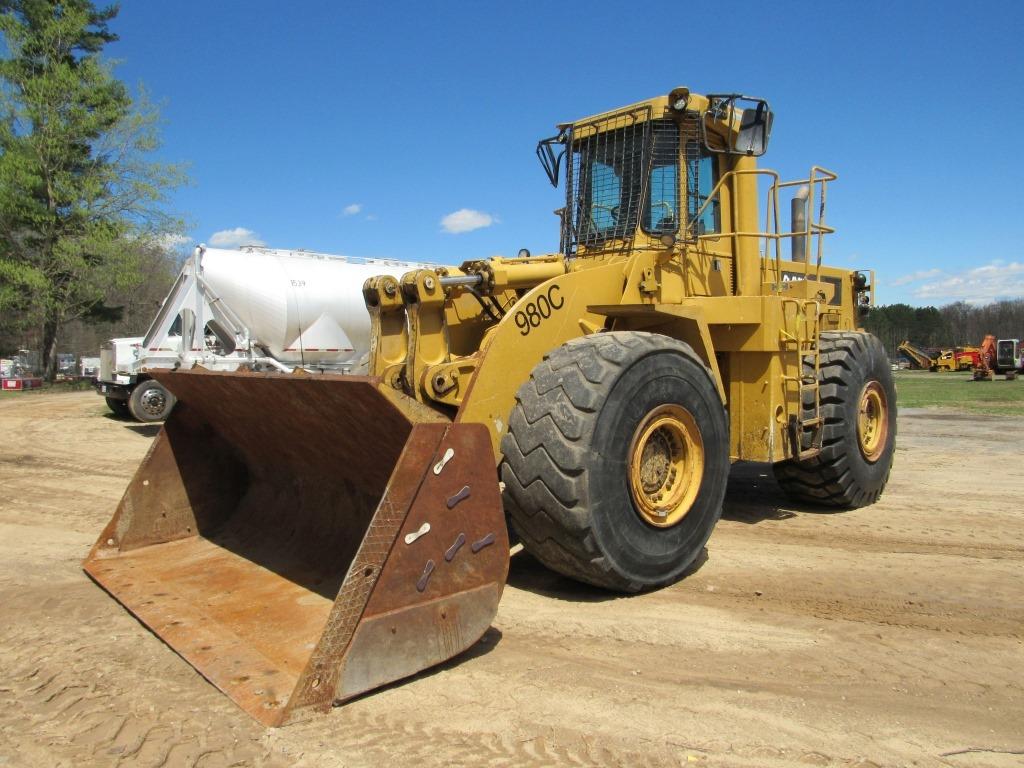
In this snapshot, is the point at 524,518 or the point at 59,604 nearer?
the point at 524,518

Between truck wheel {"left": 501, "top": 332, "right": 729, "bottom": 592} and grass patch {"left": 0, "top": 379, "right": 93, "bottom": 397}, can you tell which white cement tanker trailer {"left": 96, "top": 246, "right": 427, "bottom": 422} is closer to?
truck wheel {"left": 501, "top": 332, "right": 729, "bottom": 592}

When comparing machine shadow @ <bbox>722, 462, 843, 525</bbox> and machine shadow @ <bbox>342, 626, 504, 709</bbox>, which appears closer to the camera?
machine shadow @ <bbox>342, 626, 504, 709</bbox>

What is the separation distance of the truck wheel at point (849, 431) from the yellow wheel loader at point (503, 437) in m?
0.03

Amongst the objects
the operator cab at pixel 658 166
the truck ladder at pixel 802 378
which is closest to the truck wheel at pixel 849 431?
the truck ladder at pixel 802 378

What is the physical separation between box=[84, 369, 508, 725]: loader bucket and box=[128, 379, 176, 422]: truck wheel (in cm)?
1077

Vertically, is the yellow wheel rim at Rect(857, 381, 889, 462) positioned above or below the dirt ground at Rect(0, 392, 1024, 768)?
above

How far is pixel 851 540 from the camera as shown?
5930 mm

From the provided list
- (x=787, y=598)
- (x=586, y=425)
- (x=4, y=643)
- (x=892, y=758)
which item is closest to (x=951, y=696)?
(x=892, y=758)

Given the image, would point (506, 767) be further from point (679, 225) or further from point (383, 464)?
point (679, 225)

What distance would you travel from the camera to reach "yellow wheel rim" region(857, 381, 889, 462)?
7.19 meters

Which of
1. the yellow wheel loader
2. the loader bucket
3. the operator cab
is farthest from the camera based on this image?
the operator cab

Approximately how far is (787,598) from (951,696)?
4.26 feet

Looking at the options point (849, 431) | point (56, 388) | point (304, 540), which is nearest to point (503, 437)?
point (304, 540)

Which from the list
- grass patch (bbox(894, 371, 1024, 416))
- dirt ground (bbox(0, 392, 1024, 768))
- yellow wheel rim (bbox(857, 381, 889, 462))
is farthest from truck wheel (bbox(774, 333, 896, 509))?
grass patch (bbox(894, 371, 1024, 416))
